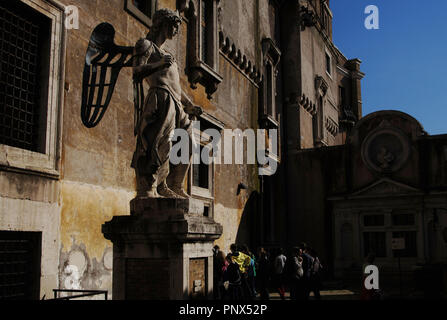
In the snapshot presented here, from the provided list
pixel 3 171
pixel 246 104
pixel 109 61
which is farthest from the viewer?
pixel 246 104

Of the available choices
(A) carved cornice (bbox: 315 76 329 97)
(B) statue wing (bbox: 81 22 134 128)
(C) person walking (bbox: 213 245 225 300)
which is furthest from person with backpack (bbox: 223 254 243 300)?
(A) carved cornice (bbox: 315 76 329 97)

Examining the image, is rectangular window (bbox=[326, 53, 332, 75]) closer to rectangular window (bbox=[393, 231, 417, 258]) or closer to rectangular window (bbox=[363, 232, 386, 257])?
rectangular window (bbox=[363, 232, 386, 257])

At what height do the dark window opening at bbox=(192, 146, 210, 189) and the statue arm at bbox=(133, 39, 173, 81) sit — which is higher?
the statue arm at bbox=(133, 39, 173, 81)

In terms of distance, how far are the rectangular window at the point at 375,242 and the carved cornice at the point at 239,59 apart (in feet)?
25.5

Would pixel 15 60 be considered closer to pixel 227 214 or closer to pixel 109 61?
pixel 109 61

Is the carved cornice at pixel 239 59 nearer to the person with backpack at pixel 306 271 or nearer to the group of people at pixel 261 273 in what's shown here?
the group of people at pixel 261 273

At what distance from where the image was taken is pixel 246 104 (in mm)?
19531

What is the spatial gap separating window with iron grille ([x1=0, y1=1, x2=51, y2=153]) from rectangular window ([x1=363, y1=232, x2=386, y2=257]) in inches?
590

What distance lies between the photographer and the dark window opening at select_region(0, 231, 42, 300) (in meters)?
8.32

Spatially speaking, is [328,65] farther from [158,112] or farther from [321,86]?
[158,112]

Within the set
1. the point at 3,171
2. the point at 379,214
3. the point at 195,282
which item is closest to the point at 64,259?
the point at 3,171

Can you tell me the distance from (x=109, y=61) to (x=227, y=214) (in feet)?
25.9

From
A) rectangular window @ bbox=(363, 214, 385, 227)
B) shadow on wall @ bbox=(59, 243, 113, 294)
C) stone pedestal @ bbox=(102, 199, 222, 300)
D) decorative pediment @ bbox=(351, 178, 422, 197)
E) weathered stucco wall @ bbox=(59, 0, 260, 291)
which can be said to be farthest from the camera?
rectangular window @ bbox=(363, 214, 385, 227)

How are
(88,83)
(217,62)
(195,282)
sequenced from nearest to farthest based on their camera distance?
(195,282), (88,83), (217,62)
